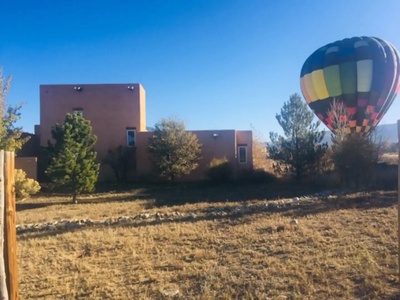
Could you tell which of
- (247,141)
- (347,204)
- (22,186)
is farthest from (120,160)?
(347,204)

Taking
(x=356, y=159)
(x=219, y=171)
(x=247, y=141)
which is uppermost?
(x=247, y=141)

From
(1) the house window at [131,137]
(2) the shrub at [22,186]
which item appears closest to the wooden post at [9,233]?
(2) the shrub at [22,186]

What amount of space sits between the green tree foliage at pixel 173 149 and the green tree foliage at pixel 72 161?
19.8 ft

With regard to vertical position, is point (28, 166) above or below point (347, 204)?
above

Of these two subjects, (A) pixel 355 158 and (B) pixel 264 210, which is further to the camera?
(A) pixel 355 158

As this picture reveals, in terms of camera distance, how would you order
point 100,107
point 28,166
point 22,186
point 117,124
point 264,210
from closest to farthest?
point 264,210
point 22,186
point 28,166
point 100,107
point 117,124

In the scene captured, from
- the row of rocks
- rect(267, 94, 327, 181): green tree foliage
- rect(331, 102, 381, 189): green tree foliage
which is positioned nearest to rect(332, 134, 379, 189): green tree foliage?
rect(331, 102, 381, 189): green tree foliage

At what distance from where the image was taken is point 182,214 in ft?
37.4

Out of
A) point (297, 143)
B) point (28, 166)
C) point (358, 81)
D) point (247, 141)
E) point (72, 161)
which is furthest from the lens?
point (247, 141)

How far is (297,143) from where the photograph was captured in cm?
2320

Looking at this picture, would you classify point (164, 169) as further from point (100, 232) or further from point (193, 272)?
point (193, 272)

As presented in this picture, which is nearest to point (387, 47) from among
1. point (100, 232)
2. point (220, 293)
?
point (100, 232)

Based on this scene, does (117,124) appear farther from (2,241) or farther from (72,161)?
(2,241)

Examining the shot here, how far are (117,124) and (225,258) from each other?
2188 cm
